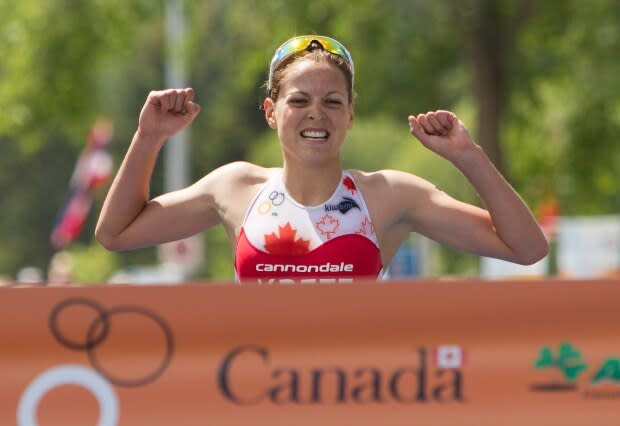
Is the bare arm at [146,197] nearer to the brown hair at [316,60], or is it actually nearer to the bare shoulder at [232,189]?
the bare shoulder at [232,189]

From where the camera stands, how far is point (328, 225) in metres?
5.09

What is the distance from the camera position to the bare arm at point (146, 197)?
5176 millimetres

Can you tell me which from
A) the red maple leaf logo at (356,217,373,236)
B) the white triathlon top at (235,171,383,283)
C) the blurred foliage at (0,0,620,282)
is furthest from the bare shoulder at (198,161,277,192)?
the blurred foliage at (0,0,620,282)

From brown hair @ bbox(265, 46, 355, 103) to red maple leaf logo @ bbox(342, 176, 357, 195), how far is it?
242 millimetres

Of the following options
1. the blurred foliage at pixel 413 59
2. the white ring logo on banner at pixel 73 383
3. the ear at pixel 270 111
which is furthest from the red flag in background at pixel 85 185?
the white ring logo on banner at pixel 73 383

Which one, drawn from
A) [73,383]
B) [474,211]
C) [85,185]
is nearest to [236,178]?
[474,211]

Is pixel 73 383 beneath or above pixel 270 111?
beneath

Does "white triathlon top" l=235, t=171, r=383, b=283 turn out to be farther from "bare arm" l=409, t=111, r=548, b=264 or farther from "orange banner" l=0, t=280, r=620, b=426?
"orange banner" l=0, t=280, r=620, b=426

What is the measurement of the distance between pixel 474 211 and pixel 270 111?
0.72 metres

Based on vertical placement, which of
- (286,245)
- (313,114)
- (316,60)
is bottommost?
(286,245)

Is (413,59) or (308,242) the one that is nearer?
(308,242)

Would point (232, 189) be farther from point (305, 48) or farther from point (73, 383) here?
point (73, 383)

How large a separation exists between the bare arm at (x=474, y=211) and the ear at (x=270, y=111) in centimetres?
44

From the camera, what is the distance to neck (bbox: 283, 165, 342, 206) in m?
5.15
